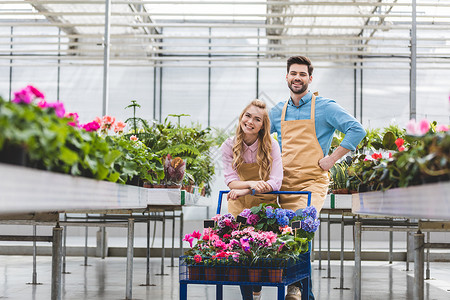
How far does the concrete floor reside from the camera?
546 cm

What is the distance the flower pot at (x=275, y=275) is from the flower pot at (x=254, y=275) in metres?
0.05

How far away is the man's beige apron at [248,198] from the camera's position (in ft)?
12.2

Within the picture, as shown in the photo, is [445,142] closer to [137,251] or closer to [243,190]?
[243,190]

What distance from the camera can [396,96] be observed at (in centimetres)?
1406

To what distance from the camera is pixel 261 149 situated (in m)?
3.64

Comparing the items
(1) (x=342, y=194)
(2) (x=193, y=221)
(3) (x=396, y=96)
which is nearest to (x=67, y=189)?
(1) (x=342, y=194)

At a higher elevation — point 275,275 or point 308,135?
point 308,135

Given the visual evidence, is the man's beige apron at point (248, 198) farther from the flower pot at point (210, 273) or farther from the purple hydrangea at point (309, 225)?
the flower pot at point (210, 273)

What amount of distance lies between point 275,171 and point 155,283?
9.93 feet

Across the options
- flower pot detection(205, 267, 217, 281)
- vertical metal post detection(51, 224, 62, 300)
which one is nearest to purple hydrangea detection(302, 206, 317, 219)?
flower pot detection(205, 267, 217, 281)

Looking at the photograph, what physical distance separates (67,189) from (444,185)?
961 mm

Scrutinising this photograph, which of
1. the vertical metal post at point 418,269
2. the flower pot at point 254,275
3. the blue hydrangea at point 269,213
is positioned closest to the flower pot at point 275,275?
the flower pot at point 254,275

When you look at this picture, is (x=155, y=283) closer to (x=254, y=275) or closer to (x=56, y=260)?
(x=254, y=275)

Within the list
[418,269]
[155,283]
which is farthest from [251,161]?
[155,283]
